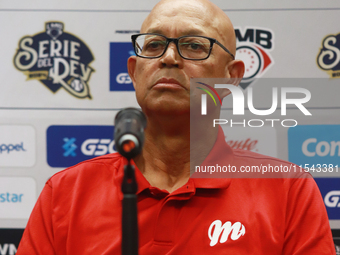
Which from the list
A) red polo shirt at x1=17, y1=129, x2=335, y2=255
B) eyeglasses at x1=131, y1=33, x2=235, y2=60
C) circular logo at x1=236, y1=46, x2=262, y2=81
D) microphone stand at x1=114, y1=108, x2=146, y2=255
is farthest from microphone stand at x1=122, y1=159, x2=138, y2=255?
circular logo at x1=236, y1=46, x2=262, y2=81

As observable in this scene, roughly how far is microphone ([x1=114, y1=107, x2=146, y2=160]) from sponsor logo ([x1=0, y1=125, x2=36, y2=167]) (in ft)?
3.74

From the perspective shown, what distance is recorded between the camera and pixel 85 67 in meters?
1.51

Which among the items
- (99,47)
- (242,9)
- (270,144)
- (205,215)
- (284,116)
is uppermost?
(242,9)

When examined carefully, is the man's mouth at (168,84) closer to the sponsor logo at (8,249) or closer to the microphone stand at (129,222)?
the microphone stand at (129,222)

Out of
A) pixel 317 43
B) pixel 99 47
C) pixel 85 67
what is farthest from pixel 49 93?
pixel 317 43

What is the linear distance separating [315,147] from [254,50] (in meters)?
0.52

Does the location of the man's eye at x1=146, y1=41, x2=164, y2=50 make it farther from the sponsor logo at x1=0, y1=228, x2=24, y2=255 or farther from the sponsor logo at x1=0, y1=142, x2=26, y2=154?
the sponsor logo at x1=0, y1=228, x2=24, y2=255

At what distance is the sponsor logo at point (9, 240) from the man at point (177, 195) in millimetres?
690

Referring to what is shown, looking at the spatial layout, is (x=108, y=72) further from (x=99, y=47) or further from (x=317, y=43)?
(x=317, y=43)

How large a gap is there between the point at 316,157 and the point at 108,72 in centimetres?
103

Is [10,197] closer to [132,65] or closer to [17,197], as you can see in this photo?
[17,197]

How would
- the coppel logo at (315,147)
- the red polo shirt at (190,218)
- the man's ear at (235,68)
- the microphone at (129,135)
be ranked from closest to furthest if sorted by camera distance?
the microphone at (129,135) → the red polo shirt at (190,218) → the man's ear at (235,68) → the coppel logo at (315,147)

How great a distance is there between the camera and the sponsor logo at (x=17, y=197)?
1.49 m

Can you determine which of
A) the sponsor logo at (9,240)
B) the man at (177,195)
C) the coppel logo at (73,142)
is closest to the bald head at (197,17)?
the man at (177,195)
